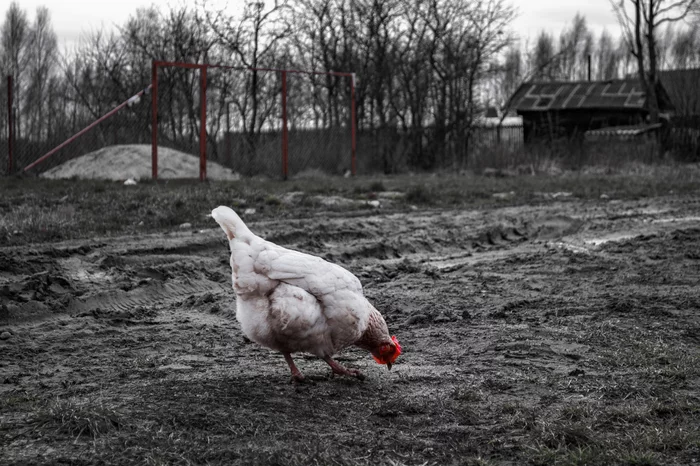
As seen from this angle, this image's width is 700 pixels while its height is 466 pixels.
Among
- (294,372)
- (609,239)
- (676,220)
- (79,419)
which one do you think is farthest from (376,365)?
(676,220)

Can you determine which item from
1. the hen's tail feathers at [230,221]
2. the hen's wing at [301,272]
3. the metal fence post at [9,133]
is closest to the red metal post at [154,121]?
the metal fence post at [9,133]

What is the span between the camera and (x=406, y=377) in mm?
3684

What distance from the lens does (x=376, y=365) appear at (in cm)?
402

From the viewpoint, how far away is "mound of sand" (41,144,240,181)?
1356cm

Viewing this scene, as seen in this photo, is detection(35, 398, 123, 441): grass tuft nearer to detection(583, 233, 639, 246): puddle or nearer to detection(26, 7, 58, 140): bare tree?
detection(583, 233, 639, 246): puddle

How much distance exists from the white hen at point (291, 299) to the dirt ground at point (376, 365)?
9.9 inches

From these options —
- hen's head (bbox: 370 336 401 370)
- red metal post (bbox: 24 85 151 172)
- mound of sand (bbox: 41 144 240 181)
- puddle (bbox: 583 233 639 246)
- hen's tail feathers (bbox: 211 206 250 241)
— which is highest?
red metal post (bbox: 24 85 151 172)

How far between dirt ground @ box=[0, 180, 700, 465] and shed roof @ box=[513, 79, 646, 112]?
2464 cm

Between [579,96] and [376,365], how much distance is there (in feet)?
99.5

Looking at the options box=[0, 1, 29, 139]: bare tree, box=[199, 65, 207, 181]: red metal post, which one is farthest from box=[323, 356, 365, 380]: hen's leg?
box=[0, 1, 29, 139]: bare tree

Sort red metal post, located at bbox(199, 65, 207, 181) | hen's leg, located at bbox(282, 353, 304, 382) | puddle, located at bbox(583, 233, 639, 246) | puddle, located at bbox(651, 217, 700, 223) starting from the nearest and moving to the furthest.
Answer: hen's leg, located at bbox(282, 353, 304, 382) → puddle, located at bbox(583, 233, 639, 246) → puddle, located at bbox(651, 217, 700, 223) → red metal post, located at bbox(199, 65, 207, 181)

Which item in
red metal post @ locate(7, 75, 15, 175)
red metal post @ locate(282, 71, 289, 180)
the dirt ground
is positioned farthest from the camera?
red metal post @ locate(282, 71, 289, 180)

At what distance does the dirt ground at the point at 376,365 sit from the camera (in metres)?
2.74

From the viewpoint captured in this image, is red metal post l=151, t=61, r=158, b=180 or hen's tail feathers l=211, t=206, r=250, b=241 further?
red metal post l=151, t=61, r=158, b=180
